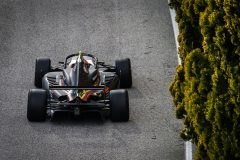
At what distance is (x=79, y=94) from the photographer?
21.0 meters

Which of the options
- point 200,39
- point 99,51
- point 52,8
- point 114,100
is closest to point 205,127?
point 200,39

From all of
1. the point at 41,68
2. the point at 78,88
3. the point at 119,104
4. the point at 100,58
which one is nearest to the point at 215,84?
the point at 119,104

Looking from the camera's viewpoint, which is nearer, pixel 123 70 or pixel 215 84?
pixel 215 84

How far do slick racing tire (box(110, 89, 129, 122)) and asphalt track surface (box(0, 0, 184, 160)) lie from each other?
0.27 meters

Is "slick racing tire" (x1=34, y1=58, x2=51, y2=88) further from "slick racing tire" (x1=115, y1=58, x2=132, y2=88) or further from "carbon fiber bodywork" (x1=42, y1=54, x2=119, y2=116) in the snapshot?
"slick racing tire" (x1=115, y1=58, x2=132, y2=88)

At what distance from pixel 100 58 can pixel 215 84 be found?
33.3 feet

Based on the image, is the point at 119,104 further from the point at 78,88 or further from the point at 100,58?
the point at 100,58

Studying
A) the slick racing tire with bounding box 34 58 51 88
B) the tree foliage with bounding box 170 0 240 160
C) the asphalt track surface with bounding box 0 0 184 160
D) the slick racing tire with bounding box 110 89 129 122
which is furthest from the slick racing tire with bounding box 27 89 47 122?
the tree foliage with bounding box 170 0 240 160

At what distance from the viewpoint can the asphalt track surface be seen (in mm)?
20266

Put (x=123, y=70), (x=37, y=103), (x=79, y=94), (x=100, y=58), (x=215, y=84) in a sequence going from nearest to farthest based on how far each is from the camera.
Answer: (x=215, y=84) < (x=37, y=103) < (x=79, y=94) < (x=123, y=70) < (x=100, y=58)

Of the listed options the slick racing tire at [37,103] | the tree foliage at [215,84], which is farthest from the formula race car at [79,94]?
the tree foliage at [215,84]

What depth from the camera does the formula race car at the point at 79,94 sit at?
20922 mm

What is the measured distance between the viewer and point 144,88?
2366cm

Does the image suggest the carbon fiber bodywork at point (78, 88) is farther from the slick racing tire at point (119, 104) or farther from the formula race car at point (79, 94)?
the slick racing tire at point (119, 104)
